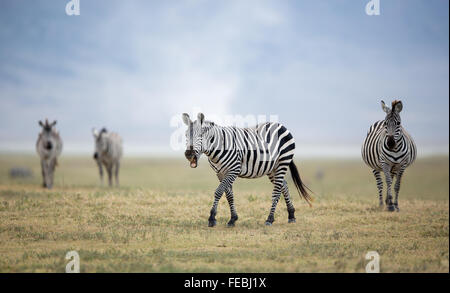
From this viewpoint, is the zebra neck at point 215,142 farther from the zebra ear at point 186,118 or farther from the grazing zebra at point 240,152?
the zebra ear at point 186,118

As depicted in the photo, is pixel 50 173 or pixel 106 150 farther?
pixel 106 150

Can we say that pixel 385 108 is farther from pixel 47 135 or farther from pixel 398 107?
pixel 47 135

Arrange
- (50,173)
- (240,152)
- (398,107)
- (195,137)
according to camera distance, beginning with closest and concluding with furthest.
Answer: (195,137), (240,152), (398,107), (50,173)

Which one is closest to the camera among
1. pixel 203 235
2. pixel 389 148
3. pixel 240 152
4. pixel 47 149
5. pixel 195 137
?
pixel 203 235

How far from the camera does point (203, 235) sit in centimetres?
970

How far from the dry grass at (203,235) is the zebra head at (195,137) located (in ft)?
5.94

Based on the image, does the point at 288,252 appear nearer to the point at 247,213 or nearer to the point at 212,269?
the point at 212,269

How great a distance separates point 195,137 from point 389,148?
6.08 meters

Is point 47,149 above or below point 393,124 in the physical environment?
above

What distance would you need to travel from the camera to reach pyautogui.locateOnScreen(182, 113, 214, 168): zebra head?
10.0 m

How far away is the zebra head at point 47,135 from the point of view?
64.8 ft

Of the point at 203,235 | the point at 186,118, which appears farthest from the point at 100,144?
the point at 203,235

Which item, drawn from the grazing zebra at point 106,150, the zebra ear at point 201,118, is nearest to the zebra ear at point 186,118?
the zebra ear at point 201,118
